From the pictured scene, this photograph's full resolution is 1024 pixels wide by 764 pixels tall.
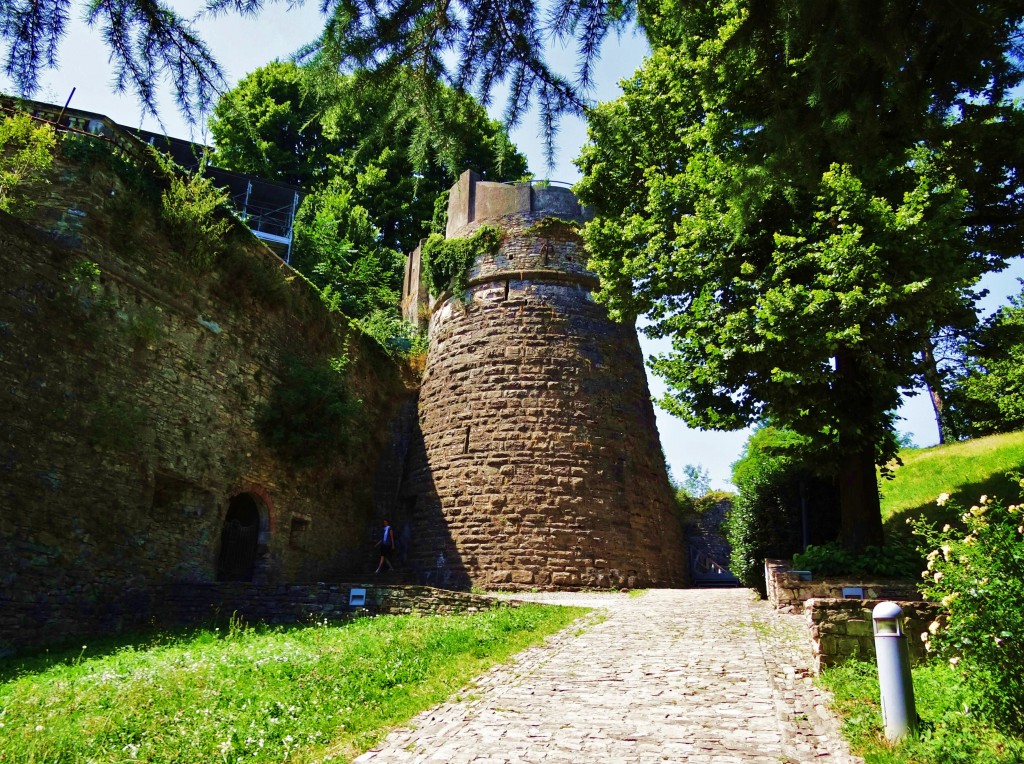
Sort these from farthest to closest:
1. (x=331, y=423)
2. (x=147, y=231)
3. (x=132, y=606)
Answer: (x=331, y=423) < (x=147, y=231) < (x=132, y=606)

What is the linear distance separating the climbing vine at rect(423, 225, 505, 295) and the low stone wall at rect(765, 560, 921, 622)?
9.59 m

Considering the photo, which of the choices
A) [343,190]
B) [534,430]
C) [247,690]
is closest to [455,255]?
[534,430]

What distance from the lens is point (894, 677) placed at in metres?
3.90

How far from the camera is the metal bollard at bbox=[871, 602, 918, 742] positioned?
12.5ft

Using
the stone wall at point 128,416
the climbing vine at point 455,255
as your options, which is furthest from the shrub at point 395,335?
the stone wall at point 128,416

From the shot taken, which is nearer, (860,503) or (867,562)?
(867,562)

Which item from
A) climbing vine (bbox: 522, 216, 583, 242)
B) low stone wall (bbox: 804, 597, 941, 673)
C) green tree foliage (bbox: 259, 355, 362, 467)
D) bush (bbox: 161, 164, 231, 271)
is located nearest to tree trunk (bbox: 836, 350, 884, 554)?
low stone wall (bbox: 804, 597, 941, 673)

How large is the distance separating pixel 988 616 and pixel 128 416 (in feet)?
35.2

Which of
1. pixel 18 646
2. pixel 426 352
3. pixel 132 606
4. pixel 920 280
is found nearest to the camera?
pixel 920 280

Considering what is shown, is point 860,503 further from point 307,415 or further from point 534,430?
point 307,415

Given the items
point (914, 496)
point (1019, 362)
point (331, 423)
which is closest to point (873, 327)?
point (914, 496)

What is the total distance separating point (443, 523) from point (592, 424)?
3.51 m

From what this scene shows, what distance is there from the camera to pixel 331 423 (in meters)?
14.0

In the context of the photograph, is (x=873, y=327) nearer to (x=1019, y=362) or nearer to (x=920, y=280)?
(x=920, y=280)
